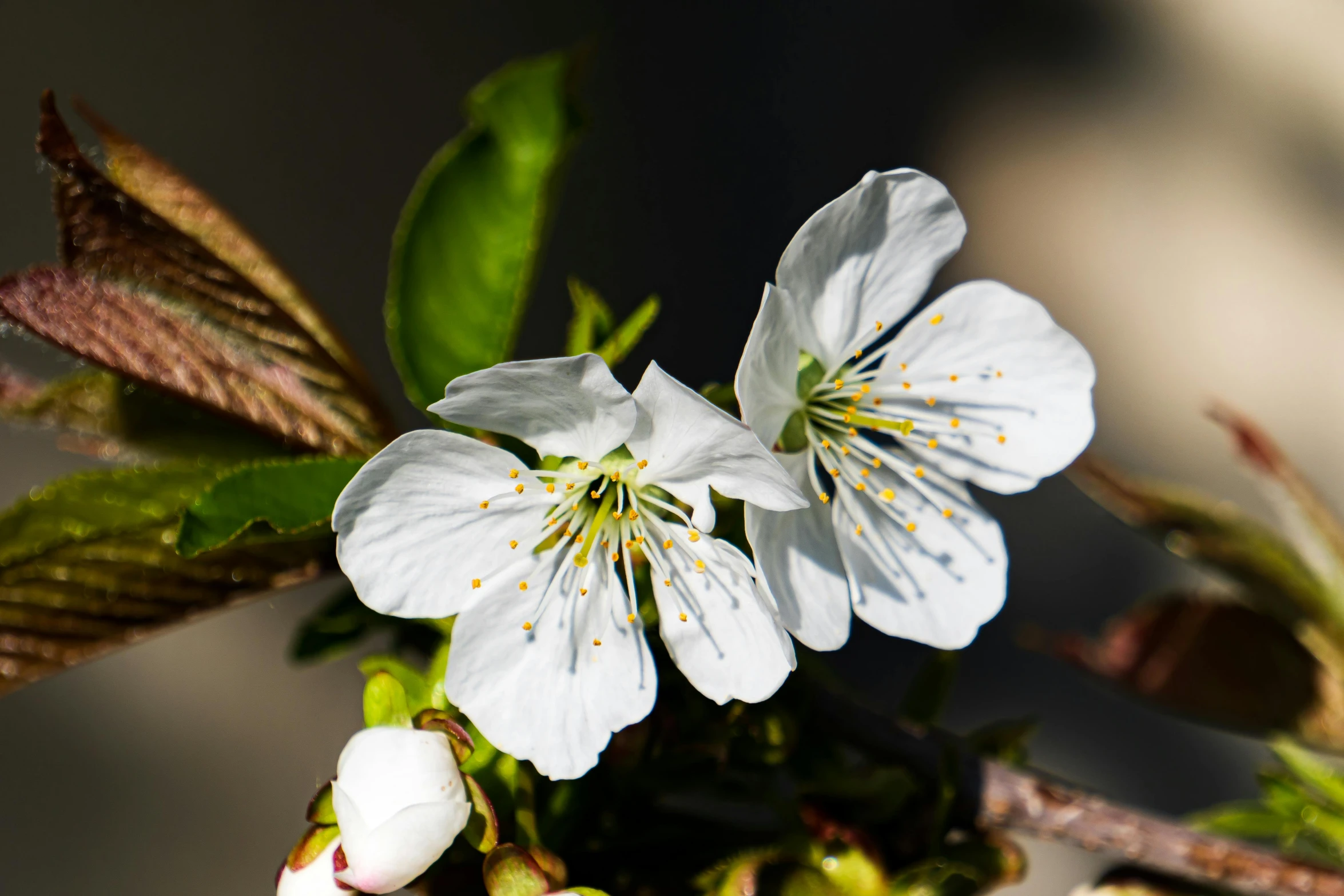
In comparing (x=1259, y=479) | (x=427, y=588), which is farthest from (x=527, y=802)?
(x=1259, y=479)

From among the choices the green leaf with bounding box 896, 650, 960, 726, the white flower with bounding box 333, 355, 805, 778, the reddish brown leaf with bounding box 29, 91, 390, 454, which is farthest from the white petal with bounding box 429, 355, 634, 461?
the green leaf with bounding box 896, 650, 960, 726

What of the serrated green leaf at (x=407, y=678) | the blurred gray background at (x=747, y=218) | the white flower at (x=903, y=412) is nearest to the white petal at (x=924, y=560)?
the white flower at (x=903, y=412)

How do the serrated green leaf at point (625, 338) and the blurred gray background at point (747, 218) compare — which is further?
the blurred gray background at point (747, 218)

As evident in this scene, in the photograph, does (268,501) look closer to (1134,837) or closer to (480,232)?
(480,232)

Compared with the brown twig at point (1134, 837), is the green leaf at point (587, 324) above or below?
above

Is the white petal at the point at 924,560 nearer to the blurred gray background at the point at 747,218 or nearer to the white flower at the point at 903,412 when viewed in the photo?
the white flower at the point at 903,412

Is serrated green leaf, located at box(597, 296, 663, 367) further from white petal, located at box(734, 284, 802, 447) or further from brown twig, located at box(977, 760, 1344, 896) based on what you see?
brown twig, located at box(977, 760, 1344, 896)

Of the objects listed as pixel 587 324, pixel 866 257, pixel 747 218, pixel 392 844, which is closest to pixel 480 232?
pixel 587 324
